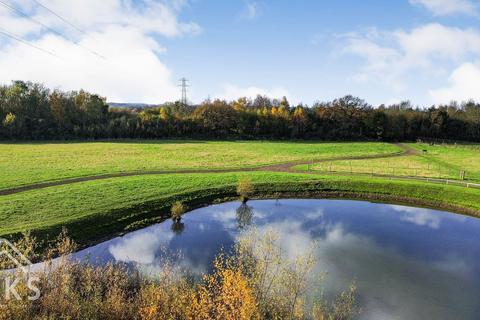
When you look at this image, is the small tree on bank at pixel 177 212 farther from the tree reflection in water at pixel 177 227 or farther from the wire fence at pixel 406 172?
the wire fence at pixel 406 172

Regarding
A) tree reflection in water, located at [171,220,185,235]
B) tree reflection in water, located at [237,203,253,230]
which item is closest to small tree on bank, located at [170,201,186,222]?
tree reflection in water, located at [171,220,185,235]

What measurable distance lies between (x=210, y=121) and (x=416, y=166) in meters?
67.8

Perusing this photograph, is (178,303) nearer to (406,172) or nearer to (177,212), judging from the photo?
(177,212)

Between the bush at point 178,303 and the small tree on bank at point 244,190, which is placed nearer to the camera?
the bush at point 178,303

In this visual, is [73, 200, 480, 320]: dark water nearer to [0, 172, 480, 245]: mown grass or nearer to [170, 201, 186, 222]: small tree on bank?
[170, 201, 186, 222]: small tree on bank

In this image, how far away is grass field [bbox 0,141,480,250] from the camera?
106ft

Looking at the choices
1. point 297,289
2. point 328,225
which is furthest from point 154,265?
point 328,225

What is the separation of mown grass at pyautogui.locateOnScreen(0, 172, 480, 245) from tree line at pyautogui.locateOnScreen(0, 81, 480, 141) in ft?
210

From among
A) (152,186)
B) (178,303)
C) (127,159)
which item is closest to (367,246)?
(178,303)

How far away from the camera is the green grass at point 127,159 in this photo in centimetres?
4959

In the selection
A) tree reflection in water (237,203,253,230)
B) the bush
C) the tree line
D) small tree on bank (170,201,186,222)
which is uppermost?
the tree line

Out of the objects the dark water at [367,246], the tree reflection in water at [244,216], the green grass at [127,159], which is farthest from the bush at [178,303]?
the green grass at [127,159]

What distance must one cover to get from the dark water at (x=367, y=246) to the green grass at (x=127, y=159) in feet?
66.5

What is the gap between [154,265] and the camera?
999 inches
